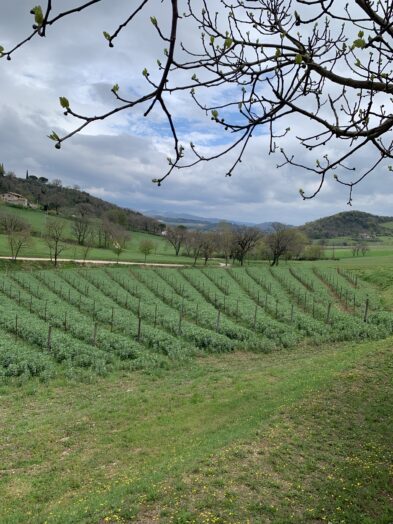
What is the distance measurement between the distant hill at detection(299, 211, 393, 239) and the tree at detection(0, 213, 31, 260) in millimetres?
112285

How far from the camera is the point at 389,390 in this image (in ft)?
39.8

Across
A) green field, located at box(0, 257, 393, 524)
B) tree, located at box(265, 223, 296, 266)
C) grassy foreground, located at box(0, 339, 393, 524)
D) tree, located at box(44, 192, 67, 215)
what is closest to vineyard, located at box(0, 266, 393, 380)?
green field, located at box(0, 257, 393, 524)

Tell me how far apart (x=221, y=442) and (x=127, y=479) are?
2204 mm

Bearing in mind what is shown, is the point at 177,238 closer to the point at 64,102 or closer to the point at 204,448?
the point at 204,448

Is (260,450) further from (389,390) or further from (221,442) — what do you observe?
(389,390)

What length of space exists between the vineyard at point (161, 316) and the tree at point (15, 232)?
45.9ft

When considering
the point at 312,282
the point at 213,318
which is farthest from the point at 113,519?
the point at 312,282

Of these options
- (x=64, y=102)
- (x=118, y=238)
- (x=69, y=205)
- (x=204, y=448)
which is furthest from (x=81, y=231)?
(x=64, y=102)

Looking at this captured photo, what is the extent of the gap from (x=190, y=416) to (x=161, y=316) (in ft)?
49.4

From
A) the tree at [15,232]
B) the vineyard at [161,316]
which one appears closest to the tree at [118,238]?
the tree at [15,232]

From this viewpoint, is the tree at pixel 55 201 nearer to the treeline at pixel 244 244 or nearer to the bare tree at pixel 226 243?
the treeline at pixel 244 244

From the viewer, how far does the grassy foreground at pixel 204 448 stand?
648 cm

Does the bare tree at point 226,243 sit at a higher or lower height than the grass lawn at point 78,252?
higher

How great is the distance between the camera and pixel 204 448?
908cm
